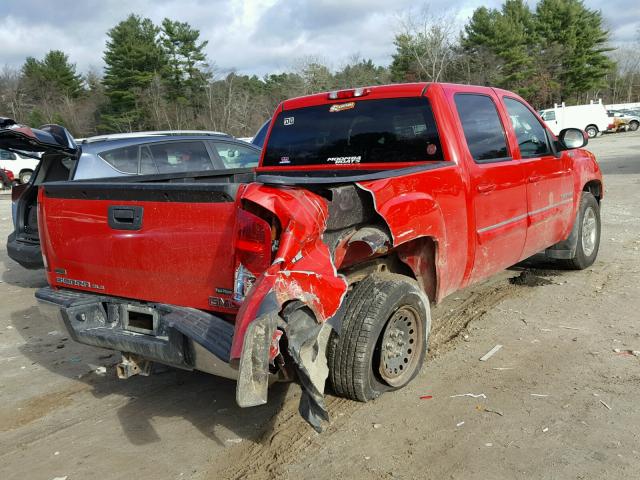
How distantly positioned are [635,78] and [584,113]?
1971 inches

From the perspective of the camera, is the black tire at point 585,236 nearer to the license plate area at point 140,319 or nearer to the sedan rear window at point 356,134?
the sedan rear window at point 356,134

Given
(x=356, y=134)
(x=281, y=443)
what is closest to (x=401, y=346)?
(x=281, y=443)

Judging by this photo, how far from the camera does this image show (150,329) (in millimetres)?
3348

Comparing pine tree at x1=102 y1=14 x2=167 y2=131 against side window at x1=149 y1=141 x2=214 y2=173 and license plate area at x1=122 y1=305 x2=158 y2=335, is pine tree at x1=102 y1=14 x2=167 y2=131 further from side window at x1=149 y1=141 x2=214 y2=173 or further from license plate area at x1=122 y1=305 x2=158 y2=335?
license plate area at x1=122 y1=305 x2=158 y2=335

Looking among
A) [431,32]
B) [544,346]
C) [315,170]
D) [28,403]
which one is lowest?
[544,346]

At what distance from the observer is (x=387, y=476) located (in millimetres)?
2887

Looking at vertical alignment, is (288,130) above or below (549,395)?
above

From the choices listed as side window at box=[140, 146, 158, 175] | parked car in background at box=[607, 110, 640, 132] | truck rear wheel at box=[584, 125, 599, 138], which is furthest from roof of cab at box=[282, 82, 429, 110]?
parked car in background at box=[607, 110, 640, 132]

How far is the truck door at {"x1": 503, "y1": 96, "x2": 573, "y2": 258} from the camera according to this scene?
16.6ft

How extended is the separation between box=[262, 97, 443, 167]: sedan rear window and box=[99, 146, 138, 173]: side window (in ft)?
8.46

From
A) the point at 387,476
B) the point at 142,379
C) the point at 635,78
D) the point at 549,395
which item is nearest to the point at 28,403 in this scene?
the point at 142,379

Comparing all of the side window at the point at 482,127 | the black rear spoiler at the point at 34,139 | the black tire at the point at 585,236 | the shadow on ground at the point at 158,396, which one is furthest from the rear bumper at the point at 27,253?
the black tire at the point at 585,236

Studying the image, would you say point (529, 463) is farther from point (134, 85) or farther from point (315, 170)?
point (134, 85)

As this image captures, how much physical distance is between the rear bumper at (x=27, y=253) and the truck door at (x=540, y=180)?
5.28 meters
